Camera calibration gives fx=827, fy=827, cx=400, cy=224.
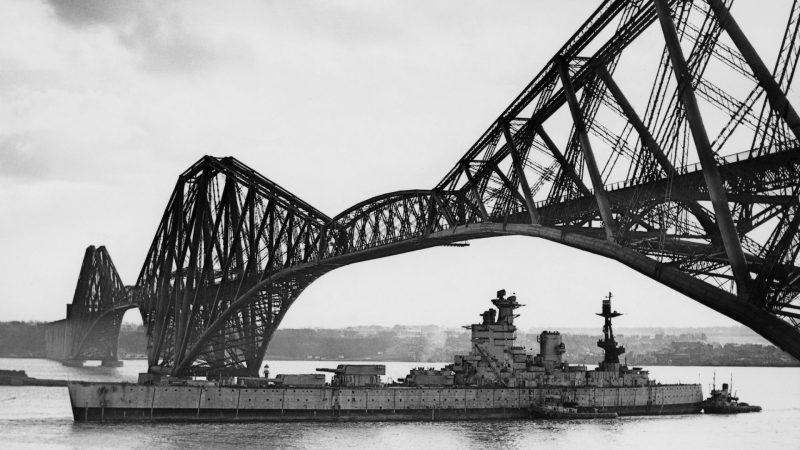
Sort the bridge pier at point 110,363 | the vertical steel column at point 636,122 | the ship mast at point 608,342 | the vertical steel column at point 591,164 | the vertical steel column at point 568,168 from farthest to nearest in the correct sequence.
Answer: the bridge pier at point 110,363 → the ship mast at point 608,342 → the vertical steel column at point 568,168 → the vertical steel column at point 591,164 → the vertical steel column at point 636,122

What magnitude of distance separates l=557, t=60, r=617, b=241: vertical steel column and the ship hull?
109 ft

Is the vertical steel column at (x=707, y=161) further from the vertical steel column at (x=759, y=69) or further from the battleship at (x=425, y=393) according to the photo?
the battleship at (x=425, y=393)

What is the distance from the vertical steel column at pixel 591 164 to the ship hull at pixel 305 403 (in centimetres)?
3313

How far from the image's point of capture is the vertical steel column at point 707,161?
28.9 metres

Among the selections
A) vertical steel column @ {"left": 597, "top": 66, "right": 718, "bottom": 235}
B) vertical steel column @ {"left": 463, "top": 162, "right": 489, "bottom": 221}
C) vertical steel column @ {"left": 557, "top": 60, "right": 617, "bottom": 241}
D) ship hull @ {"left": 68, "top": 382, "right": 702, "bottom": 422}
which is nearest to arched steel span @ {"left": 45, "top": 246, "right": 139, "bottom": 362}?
ship hull @ {"left": 68, "top": 382, "right": 702, "bottom": 422}

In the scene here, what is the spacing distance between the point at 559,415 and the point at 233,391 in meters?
26.8

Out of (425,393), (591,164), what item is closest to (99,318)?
(425,393)

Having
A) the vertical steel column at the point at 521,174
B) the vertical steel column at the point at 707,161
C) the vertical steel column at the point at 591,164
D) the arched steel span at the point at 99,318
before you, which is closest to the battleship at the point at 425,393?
the vertical steel column at the point at 521,174

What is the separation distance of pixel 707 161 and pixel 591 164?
8.48 metres

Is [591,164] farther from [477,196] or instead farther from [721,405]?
[721,405]

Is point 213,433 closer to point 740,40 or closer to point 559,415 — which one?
point 559,415

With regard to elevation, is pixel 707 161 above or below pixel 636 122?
below

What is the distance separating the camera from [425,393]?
6719 centimetres

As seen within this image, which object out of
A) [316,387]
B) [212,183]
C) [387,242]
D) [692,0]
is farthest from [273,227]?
[692,0]
